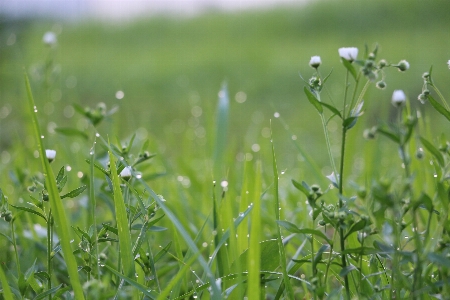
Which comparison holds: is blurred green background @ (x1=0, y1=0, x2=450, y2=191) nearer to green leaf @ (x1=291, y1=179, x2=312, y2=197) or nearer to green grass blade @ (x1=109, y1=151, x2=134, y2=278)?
green grass blade @ (x1=109, y1=151, x2=134, y2=278)

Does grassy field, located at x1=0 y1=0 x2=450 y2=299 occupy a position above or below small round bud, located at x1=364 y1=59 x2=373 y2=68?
below

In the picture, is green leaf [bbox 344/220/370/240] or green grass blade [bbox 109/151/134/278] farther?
green grass blade [bbox 109/151/134/278]

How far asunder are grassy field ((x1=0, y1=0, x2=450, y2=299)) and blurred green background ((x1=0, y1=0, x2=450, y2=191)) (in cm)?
2

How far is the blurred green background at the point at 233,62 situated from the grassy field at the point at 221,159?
0.02 meters

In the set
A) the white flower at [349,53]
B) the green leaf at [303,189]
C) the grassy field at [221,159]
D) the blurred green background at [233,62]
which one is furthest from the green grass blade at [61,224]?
the blurred green background at [233,62]

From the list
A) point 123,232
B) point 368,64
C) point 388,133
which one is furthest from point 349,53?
point 123,232

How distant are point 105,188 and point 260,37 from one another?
482cm

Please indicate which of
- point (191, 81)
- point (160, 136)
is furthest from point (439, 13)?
point (160, 136)

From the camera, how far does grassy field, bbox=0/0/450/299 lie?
0.73 metres

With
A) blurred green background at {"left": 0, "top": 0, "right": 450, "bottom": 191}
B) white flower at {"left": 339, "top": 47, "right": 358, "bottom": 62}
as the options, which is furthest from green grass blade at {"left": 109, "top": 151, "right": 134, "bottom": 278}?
blurred green background at {"left": 0, "top": 0, "right": 450, "bottom": 191}

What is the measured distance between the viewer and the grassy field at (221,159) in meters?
0.73

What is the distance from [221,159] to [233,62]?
396 cm

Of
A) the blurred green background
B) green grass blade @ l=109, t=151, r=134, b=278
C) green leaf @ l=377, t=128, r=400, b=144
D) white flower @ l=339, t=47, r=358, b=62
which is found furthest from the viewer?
the blurred green background

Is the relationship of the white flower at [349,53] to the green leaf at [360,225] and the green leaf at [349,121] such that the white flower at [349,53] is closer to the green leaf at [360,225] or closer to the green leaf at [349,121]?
the green leaf at [349,121]
